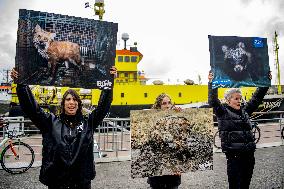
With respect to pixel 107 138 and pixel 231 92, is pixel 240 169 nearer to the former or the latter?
pixel 231 92

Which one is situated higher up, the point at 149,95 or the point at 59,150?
the point at 149,95

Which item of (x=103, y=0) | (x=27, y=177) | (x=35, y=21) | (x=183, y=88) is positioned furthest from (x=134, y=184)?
(x=103, y=0)

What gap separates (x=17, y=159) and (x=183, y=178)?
400 centimetres

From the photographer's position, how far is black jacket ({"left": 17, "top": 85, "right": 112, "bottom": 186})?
2.55 metres

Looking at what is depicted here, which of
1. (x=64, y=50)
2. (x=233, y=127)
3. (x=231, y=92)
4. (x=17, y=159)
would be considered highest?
(x=64, y=50)

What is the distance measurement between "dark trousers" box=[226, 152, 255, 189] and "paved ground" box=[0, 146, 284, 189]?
1.77 m

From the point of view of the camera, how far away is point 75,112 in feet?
9.22

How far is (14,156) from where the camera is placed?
22.1 feet

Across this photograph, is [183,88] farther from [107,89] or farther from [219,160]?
[107,89]

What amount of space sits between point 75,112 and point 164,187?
4.87 feet

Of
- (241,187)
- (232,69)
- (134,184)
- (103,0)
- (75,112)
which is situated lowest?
(134,184)

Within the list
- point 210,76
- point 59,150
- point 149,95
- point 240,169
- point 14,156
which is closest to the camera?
point 59,150

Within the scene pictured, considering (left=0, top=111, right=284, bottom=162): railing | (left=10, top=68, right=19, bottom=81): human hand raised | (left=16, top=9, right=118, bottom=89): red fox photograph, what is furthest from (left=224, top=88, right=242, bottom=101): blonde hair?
(left=0, top=111, right=284, bottom=162): railing

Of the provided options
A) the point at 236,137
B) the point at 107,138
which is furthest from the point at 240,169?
the point at 107,138
